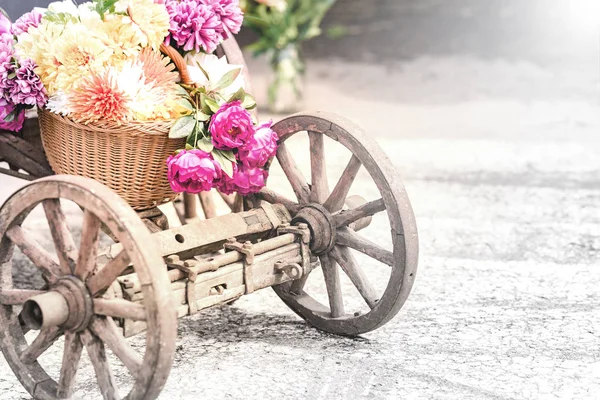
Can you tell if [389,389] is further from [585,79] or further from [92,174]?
[585,79]

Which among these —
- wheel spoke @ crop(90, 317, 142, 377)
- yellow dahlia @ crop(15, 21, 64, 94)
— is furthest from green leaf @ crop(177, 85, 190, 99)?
wheel spoke @ crop(90, 317, 142, 377)

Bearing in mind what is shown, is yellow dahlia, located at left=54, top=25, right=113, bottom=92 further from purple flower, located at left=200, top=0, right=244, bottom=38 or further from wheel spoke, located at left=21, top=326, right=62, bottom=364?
wheel spoke, located at left=21, top=326, right=62, bottom=364

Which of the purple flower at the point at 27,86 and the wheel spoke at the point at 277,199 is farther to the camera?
the wheel spoke at the point at 277,199

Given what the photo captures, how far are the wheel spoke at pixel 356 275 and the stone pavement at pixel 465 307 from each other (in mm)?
196

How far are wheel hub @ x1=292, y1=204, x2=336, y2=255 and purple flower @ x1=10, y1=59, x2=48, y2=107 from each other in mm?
894

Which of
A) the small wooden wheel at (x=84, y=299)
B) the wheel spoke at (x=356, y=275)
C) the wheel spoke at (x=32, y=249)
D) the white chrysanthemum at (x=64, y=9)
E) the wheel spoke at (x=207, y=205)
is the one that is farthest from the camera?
the wheel spoke at (x=207, y=205)

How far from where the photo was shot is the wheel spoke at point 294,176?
9.43ft

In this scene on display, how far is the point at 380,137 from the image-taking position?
6.29 m

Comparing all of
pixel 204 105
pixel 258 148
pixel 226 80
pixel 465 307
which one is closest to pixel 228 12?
pixel 226 80

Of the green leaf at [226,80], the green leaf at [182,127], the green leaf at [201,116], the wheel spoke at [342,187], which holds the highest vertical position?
the green leaf at [226,80]

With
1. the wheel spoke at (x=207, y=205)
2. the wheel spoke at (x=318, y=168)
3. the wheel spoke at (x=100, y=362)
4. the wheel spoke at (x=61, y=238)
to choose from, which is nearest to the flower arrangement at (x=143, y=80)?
the wheel spoke at (x=318, y=168)

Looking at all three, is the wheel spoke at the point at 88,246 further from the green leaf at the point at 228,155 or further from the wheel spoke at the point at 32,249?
the green leaf at the point at 228,155

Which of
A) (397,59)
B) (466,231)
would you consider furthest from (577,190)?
(397,59)

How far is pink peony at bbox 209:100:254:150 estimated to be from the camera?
252 cm
